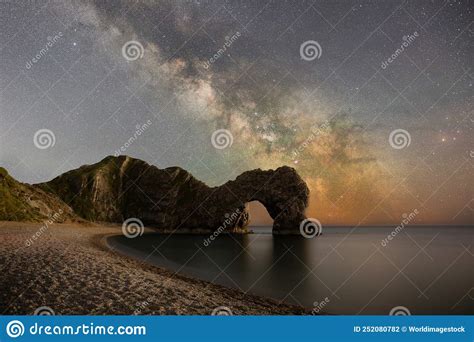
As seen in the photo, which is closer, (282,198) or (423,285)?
(423,285)

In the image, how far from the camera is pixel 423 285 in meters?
28.1

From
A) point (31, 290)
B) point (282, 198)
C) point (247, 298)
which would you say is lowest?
point (31, 290)

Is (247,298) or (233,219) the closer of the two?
(247,298)

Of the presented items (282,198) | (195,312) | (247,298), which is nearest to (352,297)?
(247,298)

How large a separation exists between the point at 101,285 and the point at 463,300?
83.0 ft

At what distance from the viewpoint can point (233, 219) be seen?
128 m

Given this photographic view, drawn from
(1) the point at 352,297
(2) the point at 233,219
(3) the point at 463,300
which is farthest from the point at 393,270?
(2) the point at 233,219
